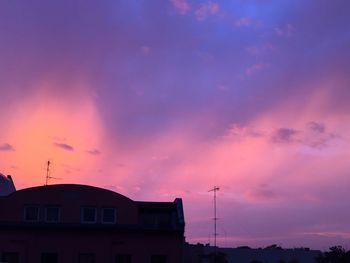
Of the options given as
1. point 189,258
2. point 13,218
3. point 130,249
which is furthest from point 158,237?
point 189,258

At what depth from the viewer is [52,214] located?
50438 mm

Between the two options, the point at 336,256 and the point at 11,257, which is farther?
the point at 336,256

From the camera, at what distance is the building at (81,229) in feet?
160

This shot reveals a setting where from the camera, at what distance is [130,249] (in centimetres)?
4959

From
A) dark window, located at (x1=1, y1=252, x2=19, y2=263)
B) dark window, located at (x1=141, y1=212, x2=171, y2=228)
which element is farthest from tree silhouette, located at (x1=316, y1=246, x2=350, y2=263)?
dark window, located at (x1=1, y1=252, x2=19, y2=263)

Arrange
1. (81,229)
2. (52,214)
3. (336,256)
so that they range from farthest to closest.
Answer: (336,256) → (52,214) → (81,229)

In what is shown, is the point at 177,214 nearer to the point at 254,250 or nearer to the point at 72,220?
the point at 72,220

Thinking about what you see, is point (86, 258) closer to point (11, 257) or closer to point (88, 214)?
point (88, 214)

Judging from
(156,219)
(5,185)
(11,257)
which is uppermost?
(5,185)

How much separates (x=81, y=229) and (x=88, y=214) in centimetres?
201

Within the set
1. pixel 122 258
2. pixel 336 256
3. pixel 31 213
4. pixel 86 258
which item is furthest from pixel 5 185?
pixel 336 256

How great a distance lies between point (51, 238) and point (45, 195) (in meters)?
3.86

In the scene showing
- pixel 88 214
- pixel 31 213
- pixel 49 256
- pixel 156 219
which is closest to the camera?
pixel 49 256

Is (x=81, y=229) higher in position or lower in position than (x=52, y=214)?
lower
